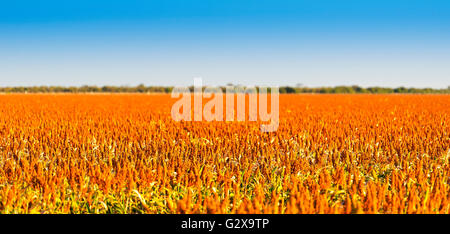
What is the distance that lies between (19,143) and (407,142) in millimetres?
7749

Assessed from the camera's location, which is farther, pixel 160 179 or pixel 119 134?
pixel 119 134

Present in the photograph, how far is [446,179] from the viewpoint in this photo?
470 cm

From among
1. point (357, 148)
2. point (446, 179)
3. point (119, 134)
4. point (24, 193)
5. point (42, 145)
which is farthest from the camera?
point (119, 134)

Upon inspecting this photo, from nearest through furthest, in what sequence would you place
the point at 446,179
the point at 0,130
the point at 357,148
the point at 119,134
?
the point at 446,179, the point at 357,148, the point at 119,134, the point at 0,130

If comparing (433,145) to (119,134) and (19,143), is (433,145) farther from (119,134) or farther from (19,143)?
(19,143)

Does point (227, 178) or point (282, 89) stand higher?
point (282, 89)

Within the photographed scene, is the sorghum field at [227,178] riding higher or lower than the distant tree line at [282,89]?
lower

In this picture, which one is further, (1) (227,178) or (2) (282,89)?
(2) (282,89)

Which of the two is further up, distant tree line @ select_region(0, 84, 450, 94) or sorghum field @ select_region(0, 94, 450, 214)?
distant tree line @ select_region(0, 84, 450, 94)

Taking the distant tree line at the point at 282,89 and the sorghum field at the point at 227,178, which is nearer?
the sorghum field at the point at 227,178

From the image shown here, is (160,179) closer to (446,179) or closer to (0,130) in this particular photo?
(446,179)

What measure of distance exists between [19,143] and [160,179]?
4.23 metres

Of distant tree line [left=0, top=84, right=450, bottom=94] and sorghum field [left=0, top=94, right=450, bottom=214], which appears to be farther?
distant tree line [left=0, top=84, right=450, bottom=94]
